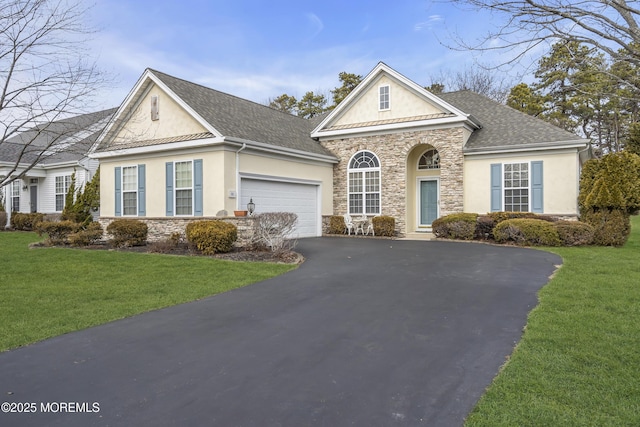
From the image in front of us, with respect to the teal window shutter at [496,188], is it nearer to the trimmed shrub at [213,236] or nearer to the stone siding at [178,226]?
the stone siding at [178,226]

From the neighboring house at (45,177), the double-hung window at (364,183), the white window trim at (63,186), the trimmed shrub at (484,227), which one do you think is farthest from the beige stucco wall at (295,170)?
the white window trim at (63,186)

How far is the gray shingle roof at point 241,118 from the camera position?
50.5 feet

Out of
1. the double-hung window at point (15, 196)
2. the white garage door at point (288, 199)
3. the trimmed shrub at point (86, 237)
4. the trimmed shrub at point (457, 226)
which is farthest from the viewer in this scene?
the double-hung window at point (15, 196)

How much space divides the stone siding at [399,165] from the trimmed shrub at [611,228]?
4.84 metres

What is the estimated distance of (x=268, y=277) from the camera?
368 inches

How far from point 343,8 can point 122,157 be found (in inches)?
390

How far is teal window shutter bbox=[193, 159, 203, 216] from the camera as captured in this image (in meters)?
14.9

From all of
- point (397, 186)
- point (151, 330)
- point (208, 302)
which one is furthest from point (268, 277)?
point (397, 186)

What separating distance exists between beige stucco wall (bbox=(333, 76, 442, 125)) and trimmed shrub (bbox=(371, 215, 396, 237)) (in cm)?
429

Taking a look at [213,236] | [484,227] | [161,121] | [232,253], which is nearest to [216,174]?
[213,236]

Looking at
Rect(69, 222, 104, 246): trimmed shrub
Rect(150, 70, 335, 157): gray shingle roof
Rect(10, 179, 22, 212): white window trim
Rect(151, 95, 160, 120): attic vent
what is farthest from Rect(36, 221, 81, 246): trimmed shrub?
Rect(10, 179, 22, 212): white window trim

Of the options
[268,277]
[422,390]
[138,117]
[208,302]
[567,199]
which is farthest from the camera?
[138,117]

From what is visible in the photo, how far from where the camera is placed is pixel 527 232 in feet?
46.1

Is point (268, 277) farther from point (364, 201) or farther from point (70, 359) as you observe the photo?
point (364, 201)
